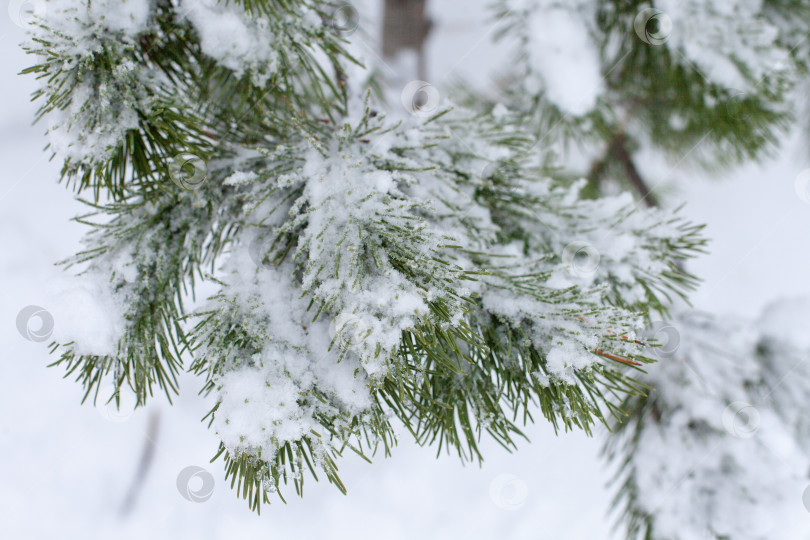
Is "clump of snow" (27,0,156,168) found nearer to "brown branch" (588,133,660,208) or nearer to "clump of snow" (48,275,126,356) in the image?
"clump of snow" (48,275,126,356)

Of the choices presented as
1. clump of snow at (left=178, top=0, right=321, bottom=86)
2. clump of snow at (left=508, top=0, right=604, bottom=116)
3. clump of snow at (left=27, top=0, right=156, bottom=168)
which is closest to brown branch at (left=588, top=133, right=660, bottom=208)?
clump of snow at (left=508, top=0, right=604, bottom=116)

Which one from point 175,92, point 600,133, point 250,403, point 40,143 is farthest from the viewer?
point 40,143

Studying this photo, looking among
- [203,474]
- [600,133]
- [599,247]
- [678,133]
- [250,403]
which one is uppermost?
[678,133]

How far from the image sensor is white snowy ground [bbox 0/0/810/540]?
1216 mm

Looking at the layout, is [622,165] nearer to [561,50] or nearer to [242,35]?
[561,50]

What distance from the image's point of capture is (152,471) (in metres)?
1.28

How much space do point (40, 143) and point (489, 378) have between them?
1518 mm

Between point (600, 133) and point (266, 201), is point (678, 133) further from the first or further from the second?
point (266, 201)

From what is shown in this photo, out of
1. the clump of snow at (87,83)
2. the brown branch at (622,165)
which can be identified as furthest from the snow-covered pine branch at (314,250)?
the brown branch at (622,165)

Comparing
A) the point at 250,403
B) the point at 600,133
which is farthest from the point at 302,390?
the point at 600,133

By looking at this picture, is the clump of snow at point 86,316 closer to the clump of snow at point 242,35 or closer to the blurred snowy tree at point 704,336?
the clump of snow at point 242,35

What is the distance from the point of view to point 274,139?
514mm

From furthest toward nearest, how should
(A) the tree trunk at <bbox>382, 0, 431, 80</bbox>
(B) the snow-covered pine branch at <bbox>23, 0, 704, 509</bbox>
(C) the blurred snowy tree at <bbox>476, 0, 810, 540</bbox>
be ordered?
1. (A) the tree trunk at <bbox>382, 0, 431, 80</bbox>
2. (C) the blurred snowy tree at <bbox>476, 0, 810, 540</bbox>
3. (B) the snow-covered pine branch at <bbox>23, 0, 704, 509</bbox>

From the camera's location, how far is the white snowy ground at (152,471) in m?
1.22
